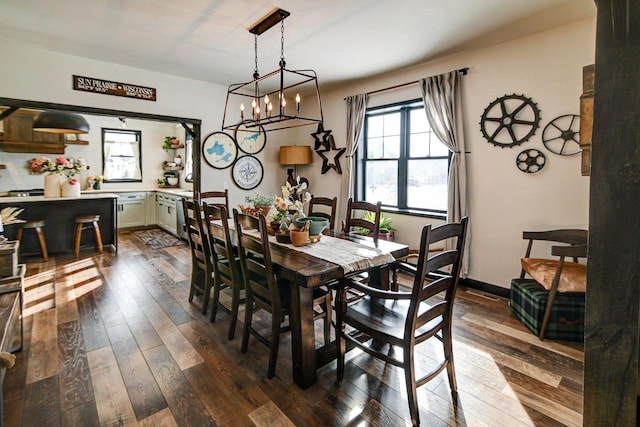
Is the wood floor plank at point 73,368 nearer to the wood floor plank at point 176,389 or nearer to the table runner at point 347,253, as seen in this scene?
the wood floor plank at point 176,389

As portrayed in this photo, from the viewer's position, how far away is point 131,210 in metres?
7.16

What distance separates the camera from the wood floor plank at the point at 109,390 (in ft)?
5.76

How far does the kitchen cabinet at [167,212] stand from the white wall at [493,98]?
7.24ft

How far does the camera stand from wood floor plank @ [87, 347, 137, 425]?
1757 mm

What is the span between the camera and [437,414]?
5.89 feet

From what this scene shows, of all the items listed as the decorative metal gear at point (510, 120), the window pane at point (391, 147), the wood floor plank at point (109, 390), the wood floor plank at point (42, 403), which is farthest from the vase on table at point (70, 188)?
the decorative metal gear at point (510, 120)

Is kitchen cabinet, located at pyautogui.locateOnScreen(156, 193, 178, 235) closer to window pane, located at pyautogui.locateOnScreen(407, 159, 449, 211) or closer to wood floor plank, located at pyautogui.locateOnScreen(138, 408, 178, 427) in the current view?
window pane, located at pyautogui.locateOnScreen(407, 159, 449, 211)

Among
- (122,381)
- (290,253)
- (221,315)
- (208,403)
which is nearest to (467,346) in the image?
(290,253)

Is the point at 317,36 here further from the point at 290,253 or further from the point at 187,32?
the point at 290,253

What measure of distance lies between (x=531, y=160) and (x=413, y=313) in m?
2.49

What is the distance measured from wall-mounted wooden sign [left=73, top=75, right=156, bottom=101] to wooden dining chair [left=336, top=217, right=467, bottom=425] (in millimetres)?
3912

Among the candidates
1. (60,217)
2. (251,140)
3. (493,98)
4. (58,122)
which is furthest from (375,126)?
(60,217)

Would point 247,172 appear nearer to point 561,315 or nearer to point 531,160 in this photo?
point 531,160

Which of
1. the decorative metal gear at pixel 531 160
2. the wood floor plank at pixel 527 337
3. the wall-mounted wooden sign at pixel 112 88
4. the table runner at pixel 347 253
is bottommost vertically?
the wood floor plank at pixel 527 337
